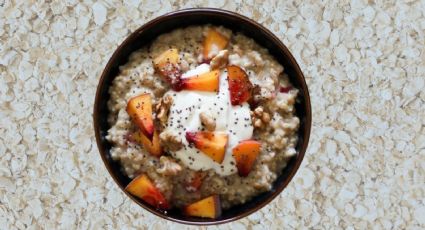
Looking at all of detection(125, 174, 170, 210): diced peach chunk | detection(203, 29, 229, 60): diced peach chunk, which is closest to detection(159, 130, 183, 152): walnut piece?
detection(125, 174, 170, 210): diced peach chunk

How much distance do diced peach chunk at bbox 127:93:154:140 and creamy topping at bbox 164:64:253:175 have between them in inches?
1.9

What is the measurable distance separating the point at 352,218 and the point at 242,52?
26.8 inches

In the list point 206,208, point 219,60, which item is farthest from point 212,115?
point 206,208

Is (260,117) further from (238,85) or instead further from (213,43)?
(213,43)

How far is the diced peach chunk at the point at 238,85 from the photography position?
194cm

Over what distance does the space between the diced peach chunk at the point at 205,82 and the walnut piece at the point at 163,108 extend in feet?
0.20

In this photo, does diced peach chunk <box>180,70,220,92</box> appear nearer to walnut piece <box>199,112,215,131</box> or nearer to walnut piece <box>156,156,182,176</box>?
walnut piece <box>199,112,215,131</box>

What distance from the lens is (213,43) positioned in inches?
79.4

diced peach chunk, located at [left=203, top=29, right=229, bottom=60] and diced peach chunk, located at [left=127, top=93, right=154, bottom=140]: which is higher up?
diced peach chunk, located at [left=203, top=29, right=229, bottom=60]

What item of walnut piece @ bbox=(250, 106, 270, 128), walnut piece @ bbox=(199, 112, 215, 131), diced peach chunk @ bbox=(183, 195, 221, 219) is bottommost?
diced peach chunk @ bbox=(183, 195, 221, 219)

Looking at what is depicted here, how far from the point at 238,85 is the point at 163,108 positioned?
0.20 m

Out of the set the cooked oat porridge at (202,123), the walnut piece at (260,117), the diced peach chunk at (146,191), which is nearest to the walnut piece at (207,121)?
the cooked oat porridge at (202,123)

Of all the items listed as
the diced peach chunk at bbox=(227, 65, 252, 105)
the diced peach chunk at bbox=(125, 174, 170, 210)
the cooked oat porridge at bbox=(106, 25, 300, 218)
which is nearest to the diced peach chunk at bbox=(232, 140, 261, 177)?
the cooked oat porridge at bbox=(106, 25, 300, 218)

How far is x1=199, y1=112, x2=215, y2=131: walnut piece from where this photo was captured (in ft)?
6.25
